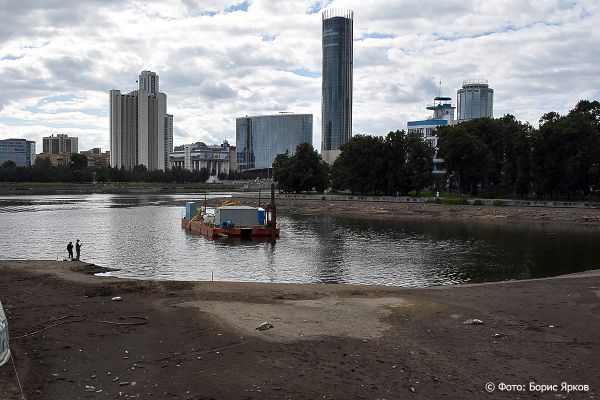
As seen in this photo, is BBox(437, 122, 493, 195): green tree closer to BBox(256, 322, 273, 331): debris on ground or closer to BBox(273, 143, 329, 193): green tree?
BBox(273, 143, 329, 193): green tree

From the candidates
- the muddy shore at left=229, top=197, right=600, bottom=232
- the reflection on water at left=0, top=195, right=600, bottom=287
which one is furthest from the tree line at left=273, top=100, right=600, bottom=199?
the reflection on water at left=0, top=195, right=600, bottom=287

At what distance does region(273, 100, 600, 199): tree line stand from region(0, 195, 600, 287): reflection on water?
26461 mm

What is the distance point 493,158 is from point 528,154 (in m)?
10.6

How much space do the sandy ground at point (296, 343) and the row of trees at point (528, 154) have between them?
2824 inches

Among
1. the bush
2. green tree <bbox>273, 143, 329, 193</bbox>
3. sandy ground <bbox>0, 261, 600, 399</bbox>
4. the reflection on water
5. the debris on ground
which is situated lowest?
the reflection on water

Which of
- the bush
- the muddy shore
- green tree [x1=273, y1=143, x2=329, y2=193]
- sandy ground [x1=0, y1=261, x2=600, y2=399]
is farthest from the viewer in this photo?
green tree [x1=273, y1=143, x2=329, y2=193]

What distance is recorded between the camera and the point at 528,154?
97312mm

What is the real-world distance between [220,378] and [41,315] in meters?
9.84

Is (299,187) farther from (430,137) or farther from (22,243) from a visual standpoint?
→ (22,243)

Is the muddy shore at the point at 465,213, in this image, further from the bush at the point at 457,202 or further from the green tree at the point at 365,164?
the green tree at the point at 365,164

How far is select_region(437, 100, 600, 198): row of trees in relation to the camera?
89.7m

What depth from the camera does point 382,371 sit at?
14.3 metres

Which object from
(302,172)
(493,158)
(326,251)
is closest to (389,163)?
→ (493,158)

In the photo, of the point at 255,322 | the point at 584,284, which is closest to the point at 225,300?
the point at 255,322
